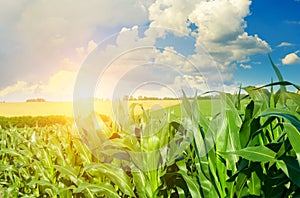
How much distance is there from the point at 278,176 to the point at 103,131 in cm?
139

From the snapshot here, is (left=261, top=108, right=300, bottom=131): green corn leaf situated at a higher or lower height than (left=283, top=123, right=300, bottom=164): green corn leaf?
higher

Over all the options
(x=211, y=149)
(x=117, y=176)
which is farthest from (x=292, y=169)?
(x=117, y=176)

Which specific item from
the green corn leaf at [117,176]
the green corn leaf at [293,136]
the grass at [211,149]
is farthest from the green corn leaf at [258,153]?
the green corn leaf at [117,176]

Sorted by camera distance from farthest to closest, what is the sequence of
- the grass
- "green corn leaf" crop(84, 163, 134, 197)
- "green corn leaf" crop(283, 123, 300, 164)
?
1. "green corn leaf" crop(84, 163, 134, 197)
2. the grass
3. "green corn leaf" crop(283, 123, 300, 164)

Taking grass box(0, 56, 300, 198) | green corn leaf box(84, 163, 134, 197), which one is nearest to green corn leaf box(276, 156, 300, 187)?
grass box(0, 56, 300, 198)

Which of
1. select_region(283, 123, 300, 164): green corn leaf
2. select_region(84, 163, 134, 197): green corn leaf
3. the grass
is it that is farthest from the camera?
select_region(84, 163, 134, 197): green corn leaf

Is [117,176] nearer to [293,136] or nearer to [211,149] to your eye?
[211,149]

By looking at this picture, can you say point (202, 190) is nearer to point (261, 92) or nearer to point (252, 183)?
point (252, 183)

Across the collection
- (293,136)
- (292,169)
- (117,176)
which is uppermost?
(293,136)

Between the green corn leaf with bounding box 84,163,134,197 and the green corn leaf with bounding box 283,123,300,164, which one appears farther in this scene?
the green corn leaf with bounding box 84,163,134,197

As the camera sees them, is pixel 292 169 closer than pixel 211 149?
Yes

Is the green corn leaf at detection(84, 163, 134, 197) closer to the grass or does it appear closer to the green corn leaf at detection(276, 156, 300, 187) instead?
the grass

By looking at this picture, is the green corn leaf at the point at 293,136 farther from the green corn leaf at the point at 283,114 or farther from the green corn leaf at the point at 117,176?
Answer: the green corn leaf at the point at 117,176

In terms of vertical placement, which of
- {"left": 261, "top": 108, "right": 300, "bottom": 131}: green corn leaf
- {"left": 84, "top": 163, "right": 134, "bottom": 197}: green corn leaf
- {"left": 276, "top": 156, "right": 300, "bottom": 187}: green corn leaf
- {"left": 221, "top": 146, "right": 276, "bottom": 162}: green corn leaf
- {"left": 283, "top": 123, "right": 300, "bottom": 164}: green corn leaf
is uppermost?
{"left": 261, "top": 108, "right": 300, "bottom": 131}: green corn leaf
